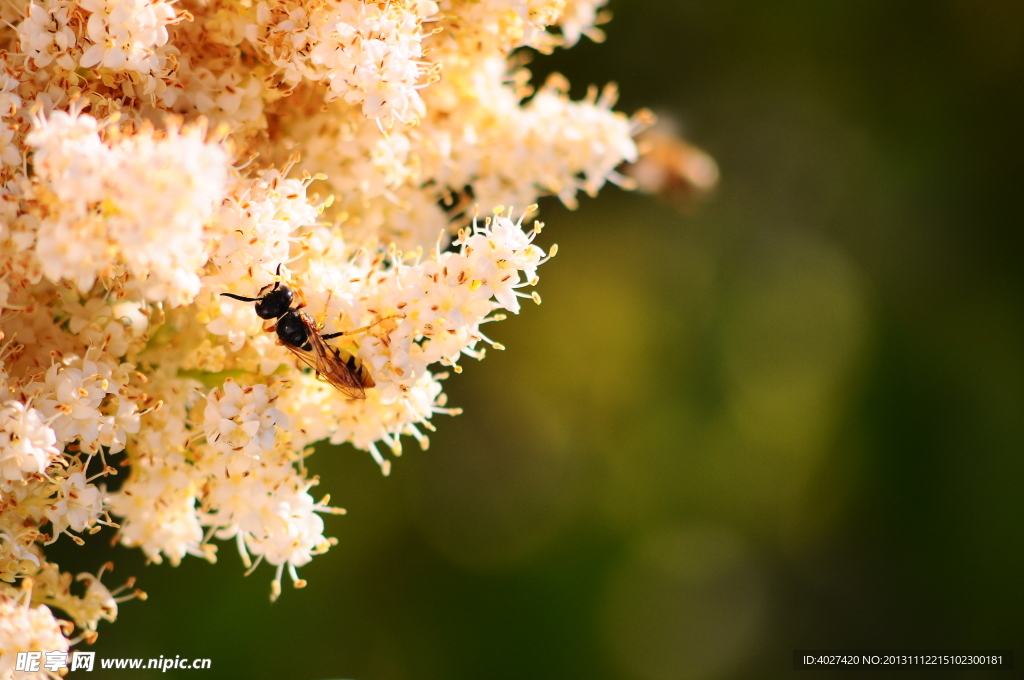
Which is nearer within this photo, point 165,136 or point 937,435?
point 165,136

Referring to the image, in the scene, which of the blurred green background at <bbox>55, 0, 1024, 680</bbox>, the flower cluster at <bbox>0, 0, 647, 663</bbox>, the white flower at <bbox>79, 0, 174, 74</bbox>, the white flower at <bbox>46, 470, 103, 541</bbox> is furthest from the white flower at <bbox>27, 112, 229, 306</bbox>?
the blurred green background at <bbox>55, 0, 1024, 680</bbox>

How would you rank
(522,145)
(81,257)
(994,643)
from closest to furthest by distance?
(81,257)
(522,145)
(994,643)

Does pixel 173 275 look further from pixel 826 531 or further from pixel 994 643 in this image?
pixel 994 643

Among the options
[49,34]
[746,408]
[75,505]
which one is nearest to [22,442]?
[75,505]

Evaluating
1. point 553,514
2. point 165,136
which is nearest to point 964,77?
point 553,514

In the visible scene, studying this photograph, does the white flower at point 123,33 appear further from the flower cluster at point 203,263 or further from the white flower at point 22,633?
the white flower at point 22,633

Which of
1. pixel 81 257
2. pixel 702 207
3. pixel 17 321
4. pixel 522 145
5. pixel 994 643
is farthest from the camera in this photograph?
pixel 702 207

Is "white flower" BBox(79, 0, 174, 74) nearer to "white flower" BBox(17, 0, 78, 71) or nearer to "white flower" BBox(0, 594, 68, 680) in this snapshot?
"white flower" BBox(17, 0, 78, 71)
